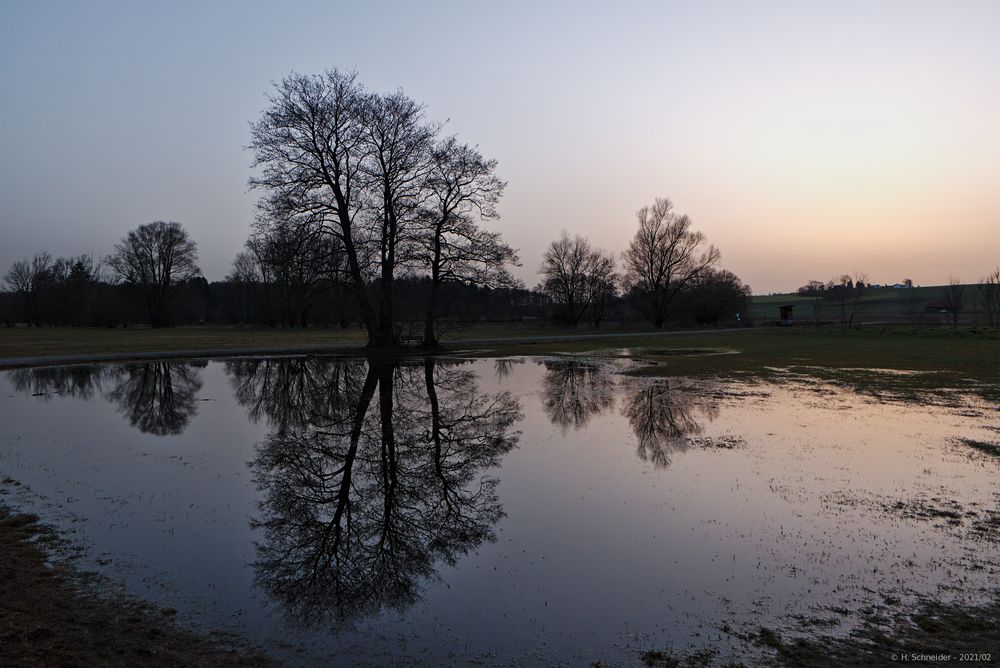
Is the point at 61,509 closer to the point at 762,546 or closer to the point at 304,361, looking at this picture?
the point at 762,546

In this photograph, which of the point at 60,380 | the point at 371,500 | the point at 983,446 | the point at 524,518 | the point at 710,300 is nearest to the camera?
the point at 524,518

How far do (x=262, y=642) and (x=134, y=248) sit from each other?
3840 inches

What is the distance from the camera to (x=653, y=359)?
1316 inches

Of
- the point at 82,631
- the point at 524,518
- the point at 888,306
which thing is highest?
the point at 888,306

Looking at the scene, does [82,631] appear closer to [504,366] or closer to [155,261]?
[504,366]

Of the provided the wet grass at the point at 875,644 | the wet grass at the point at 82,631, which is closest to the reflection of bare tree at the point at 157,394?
the wet grass at the point at 82,631

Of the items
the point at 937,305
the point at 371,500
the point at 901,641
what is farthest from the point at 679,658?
the point at 937,305

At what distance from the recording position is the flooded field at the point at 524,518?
17.7ft

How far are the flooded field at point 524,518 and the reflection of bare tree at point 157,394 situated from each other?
0.21 metres

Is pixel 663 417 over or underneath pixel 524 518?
over

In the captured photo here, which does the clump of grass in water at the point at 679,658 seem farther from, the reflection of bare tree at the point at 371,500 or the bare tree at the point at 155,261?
the bare tree at the point at 155,261

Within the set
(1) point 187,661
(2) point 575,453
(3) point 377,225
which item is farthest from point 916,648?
(3) point 377,225

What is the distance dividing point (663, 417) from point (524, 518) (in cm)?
822

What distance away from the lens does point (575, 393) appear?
20.3 meters
